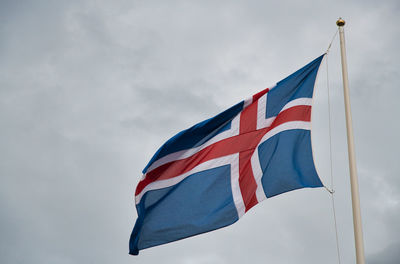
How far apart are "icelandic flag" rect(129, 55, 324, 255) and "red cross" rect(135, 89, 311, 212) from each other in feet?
0.10

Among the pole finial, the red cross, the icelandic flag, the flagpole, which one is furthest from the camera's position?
the red cross

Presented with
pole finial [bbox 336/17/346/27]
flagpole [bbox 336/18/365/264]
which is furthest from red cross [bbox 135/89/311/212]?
pole finial [bbox 336/17/346/27]

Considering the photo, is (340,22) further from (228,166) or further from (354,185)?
(228,166)

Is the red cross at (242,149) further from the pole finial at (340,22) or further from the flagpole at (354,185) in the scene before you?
the pole finial at (340,22)

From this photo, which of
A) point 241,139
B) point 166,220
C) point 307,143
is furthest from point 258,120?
point 166,220

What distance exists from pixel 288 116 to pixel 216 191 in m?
3.17

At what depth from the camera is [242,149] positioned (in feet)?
46.0

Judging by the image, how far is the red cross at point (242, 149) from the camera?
13.5 m

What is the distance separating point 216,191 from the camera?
45.1 feet

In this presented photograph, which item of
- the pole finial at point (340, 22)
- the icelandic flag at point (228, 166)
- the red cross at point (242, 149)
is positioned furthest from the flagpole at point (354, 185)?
the red cross at point (242, 149)

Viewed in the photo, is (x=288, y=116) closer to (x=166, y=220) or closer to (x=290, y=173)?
(x=290, y=173)

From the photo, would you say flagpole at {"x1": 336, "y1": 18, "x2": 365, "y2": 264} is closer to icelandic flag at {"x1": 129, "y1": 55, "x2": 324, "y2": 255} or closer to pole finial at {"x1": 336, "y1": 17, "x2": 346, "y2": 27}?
pole finial at {"x1": 336, "y1": 17, "x2": 346, "y2": 27}

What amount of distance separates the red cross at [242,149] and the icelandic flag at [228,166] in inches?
1.2

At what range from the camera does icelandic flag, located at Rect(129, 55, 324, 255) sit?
42.7ft
